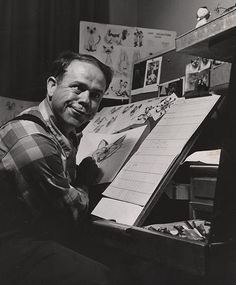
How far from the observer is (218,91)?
3.87 feet

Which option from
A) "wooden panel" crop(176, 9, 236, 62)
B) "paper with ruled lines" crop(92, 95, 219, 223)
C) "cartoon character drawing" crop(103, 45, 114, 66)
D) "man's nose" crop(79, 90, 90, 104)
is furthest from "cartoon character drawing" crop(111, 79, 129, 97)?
"wooden panel" crop(176, 9, 236, 62)

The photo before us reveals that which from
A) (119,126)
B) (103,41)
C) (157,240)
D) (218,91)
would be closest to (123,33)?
(103,41)

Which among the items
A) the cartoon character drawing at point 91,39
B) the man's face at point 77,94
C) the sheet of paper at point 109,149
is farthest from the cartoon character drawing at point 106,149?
the cartoon character drawing at point 91,39

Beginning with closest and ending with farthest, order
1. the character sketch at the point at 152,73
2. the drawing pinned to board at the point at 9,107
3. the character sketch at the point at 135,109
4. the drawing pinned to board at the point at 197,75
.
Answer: the drawing pinned to board at the point at 197,75, the character sketch at the point at 135,109, the character sketch at the point at 152,73, the drawing pinned to board at the point at 9,107

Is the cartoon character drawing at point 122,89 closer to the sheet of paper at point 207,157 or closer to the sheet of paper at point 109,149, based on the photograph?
the sheet of paper at point 109,149

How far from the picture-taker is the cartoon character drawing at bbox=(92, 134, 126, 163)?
113 cm

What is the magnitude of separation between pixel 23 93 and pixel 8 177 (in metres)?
1.10

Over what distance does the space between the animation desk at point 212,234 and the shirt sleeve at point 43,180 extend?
0.16 metres

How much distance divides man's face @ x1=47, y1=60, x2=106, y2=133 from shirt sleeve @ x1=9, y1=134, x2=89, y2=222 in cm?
20

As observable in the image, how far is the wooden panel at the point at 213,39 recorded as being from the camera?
2.40ft

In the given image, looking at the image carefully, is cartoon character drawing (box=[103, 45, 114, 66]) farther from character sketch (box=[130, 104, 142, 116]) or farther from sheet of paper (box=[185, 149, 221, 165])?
sheet of paper (box=[185, 149, 221, 165])

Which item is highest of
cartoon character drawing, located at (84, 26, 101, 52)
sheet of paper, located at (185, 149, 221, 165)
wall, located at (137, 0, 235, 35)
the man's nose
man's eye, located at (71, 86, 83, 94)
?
wall, located at (137, 0, 235, 35)

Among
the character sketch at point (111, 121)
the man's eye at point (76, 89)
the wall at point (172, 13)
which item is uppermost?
the wall at point (172, 13)

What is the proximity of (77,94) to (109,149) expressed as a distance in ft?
0.61
